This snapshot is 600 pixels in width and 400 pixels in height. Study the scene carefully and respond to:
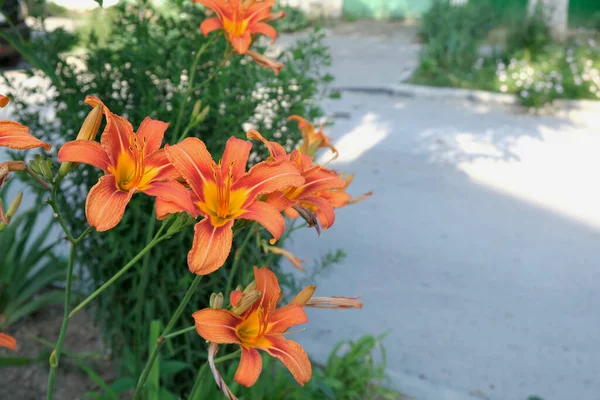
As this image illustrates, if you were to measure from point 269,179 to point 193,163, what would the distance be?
0.42 feet

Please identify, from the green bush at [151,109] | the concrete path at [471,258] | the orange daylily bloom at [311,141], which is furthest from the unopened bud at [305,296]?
the concrete path at [471,258]

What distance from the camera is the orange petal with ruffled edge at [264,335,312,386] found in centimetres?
124

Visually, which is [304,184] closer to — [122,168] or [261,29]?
[122,168]

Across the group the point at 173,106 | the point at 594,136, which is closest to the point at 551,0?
the point at 594,136

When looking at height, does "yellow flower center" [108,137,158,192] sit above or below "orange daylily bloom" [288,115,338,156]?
above

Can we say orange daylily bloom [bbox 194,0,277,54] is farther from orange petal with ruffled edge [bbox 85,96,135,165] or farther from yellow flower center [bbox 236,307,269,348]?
yellow flower center [bbox 236,307,269,348]

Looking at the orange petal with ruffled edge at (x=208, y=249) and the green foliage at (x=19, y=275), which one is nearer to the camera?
the orange petal with ruffled edge at (x=208, y=249)

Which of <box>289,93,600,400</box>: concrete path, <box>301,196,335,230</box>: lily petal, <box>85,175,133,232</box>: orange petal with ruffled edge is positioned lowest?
<box>289,93,600,400</box>: concrete path

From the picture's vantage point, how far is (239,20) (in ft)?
6.48

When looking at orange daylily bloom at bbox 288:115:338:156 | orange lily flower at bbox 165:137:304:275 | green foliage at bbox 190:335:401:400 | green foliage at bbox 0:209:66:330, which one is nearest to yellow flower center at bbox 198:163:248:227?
orange lily flower at bbox 165:137:304:275

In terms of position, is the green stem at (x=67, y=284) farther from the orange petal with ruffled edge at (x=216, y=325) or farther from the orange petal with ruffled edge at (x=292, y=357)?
the orange petal with ruffled edge at (x=292, y=357)

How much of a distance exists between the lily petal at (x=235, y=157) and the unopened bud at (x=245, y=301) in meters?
0.20

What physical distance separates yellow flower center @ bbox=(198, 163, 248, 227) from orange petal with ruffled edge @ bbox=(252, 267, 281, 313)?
158 millimetres

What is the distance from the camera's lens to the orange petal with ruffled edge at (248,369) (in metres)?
1.20
